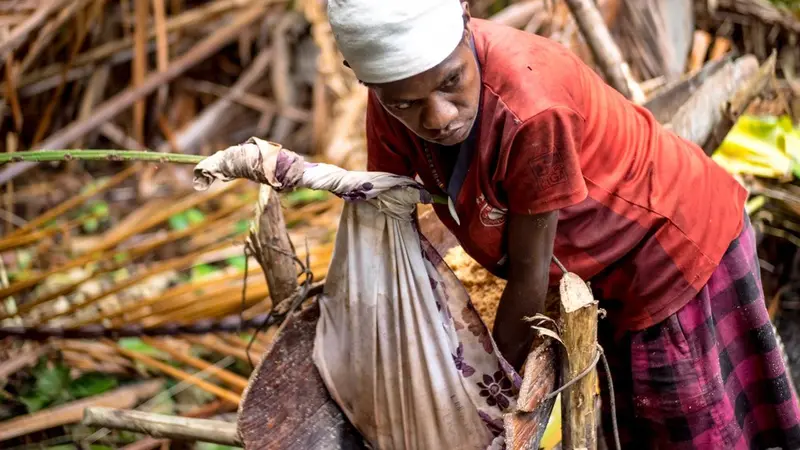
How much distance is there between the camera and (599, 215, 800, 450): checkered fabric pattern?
151cm

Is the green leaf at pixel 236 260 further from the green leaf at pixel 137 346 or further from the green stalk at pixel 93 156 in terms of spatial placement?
the green stalk at pixel 93 156

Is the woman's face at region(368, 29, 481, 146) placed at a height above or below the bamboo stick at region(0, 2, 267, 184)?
above

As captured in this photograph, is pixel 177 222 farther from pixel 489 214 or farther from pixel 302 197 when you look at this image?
pixel 489 214

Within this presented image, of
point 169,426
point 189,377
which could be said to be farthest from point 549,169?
point 189,377

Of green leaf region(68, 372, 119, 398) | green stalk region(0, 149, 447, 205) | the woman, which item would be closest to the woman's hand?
the woman

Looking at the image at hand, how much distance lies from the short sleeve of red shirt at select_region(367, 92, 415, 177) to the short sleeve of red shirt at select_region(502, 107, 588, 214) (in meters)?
0.28

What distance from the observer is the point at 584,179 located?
1286 millimetres

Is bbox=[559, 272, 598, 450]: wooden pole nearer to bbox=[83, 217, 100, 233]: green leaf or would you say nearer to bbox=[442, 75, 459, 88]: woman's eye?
bbox=[442, 75, 459, 88]: woman's eye

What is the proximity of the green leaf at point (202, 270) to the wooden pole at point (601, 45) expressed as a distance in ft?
5.51

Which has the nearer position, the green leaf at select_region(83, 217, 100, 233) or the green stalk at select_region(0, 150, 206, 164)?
the green stalk at select_region(0, 150, 206, 164)

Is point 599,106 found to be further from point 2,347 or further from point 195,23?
point 195,23

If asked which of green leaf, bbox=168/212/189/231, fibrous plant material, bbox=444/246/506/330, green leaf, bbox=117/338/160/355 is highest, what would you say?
fibrous plant material, bbox=444/246/506/330

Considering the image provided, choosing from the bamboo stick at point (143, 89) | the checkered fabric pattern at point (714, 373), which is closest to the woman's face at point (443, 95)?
the checkered fabric pattern at point (714, 373)

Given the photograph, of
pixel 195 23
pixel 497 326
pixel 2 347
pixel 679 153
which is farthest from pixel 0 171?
pixel 679 153
